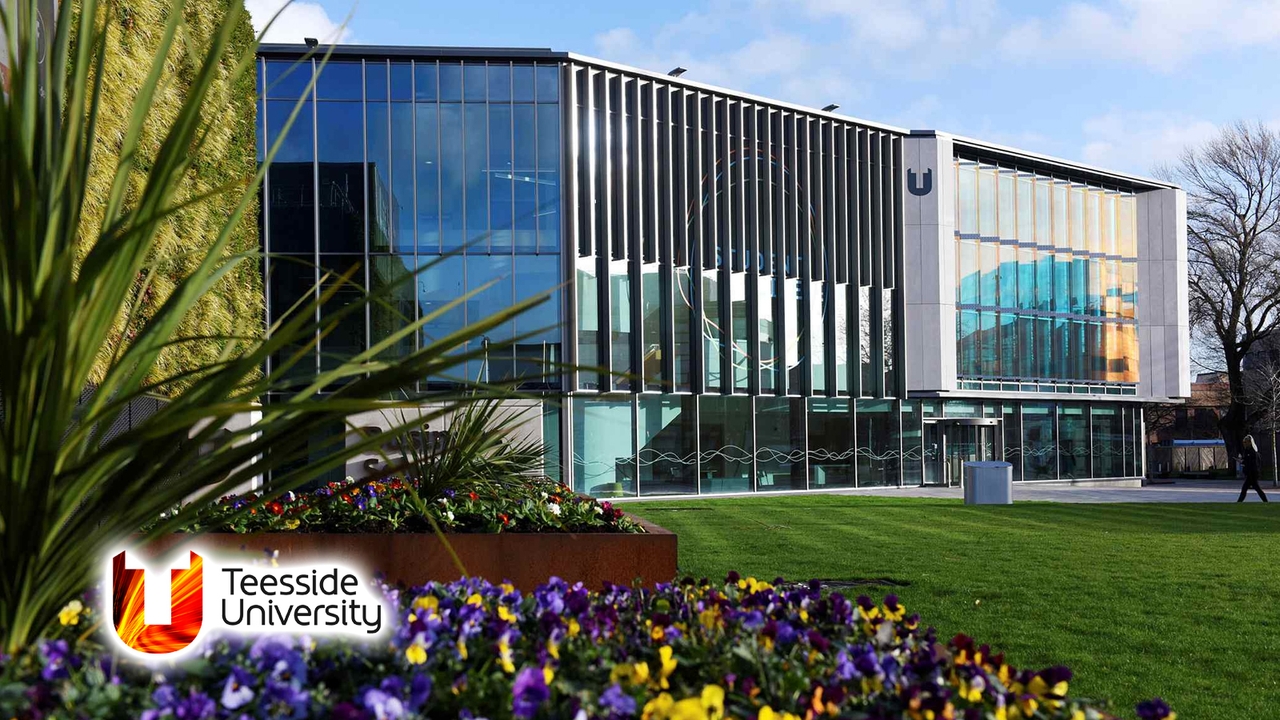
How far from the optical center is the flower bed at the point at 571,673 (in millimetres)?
2117

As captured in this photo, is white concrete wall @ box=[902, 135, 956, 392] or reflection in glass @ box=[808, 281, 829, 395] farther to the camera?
white concrete wall @ box=[902, 135, 956, 392]

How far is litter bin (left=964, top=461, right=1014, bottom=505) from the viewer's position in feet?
72.3

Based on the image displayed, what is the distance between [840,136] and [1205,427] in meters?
43.3

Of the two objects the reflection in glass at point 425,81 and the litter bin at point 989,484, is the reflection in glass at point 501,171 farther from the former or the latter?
the litter bin at point 989,484

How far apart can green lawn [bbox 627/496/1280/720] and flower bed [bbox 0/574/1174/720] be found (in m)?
3.12

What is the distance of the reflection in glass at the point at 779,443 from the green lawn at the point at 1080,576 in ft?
32.9

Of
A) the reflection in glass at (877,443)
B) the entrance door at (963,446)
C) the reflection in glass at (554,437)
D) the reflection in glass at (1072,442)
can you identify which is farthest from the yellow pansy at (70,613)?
the reflection in glass at (1072,442)

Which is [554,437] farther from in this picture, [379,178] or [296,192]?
[296,192]

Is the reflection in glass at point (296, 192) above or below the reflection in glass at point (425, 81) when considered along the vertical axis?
below

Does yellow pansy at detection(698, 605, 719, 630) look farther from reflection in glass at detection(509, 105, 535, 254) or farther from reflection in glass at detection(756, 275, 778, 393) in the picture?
reflection in glass at detection(756, 275, 778, 393)

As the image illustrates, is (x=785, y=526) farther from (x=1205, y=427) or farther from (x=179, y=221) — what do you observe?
(x=1205, y=427)

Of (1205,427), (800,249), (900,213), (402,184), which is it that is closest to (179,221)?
(402,184)

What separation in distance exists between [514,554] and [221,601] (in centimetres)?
416

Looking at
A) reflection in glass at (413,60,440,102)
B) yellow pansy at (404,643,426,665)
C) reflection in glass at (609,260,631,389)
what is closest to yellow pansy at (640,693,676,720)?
yellow pansy at (404,643,426,665)
